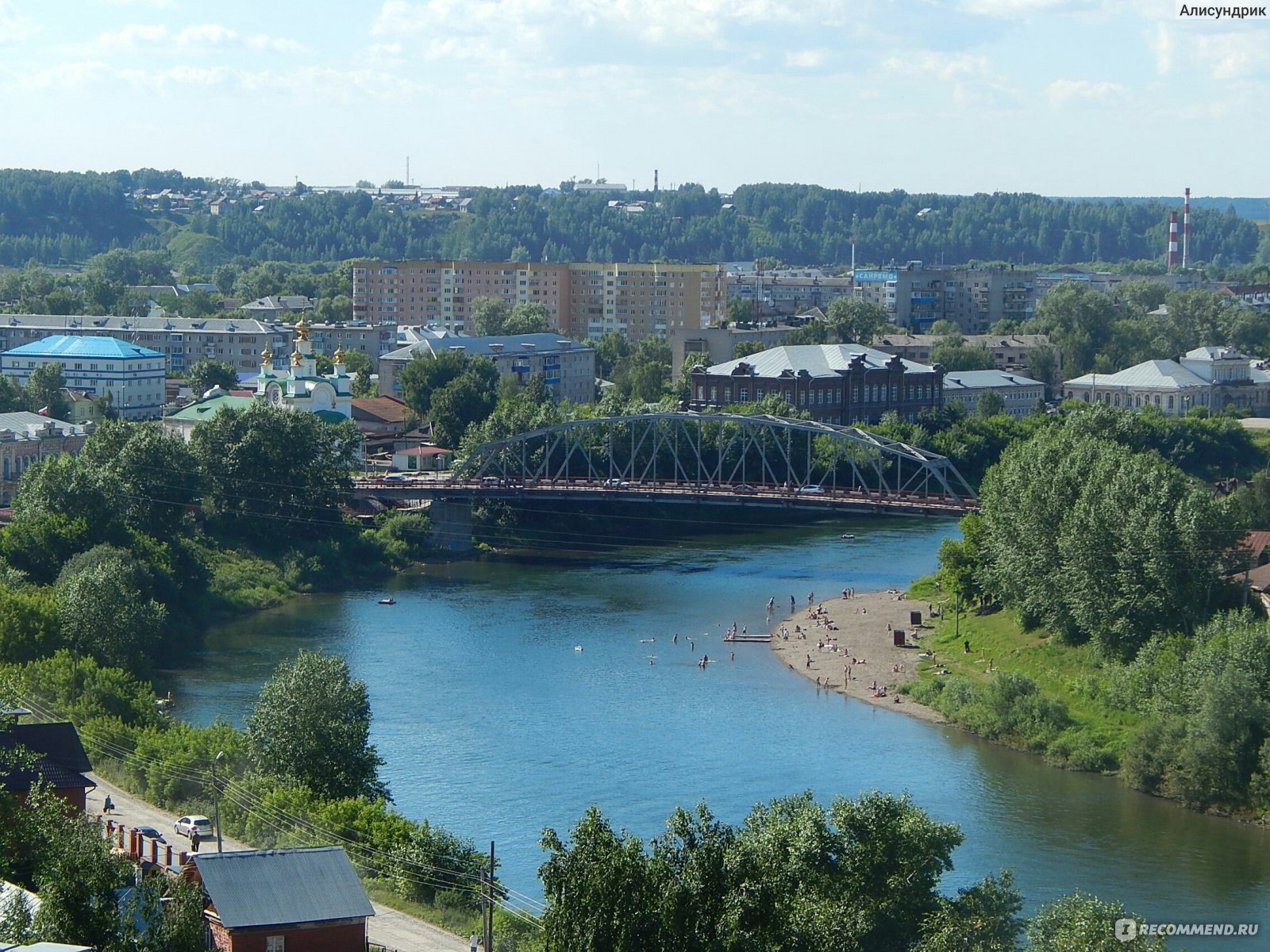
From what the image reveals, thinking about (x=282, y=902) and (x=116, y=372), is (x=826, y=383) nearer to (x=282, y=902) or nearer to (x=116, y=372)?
(x=116, y=372)

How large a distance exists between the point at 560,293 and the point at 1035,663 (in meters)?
59.2

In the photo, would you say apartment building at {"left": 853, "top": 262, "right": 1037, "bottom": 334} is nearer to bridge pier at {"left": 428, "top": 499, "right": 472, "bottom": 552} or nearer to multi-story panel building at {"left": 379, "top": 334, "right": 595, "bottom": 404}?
multi-story panel building at {"left": 379, "top": 334, "right": 595, "bottom": 404}

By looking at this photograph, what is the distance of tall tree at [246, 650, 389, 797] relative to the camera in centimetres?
2292

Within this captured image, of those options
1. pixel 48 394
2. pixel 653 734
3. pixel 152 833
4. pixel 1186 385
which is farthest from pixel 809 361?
pixel 152 833

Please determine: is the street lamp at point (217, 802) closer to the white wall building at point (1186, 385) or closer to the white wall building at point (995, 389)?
the white wall building at point (995, 389)

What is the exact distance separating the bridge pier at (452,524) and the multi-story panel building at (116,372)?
48.6 feet

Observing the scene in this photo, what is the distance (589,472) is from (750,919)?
109 ft

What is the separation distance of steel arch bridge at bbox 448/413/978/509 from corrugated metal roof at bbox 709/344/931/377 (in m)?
5.97

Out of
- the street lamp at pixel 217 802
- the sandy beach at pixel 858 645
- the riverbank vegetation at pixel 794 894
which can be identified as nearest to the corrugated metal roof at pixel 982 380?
the sandy beach at pixel 858 645

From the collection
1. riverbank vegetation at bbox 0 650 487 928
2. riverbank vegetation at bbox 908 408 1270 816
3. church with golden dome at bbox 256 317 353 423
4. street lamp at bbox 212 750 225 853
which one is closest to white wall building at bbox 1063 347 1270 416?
church with golden dome at bbox 256 317 353 423

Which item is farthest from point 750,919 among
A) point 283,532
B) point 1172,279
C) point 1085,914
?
point 1172,279

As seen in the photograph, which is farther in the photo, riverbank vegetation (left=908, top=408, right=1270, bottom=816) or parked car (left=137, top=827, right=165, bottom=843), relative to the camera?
riverbank vegetation (left=908, top=408, right=1270, bottom=816)

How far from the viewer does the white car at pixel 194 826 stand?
21234 mm

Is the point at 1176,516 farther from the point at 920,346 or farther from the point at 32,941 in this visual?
the point at 920,346
